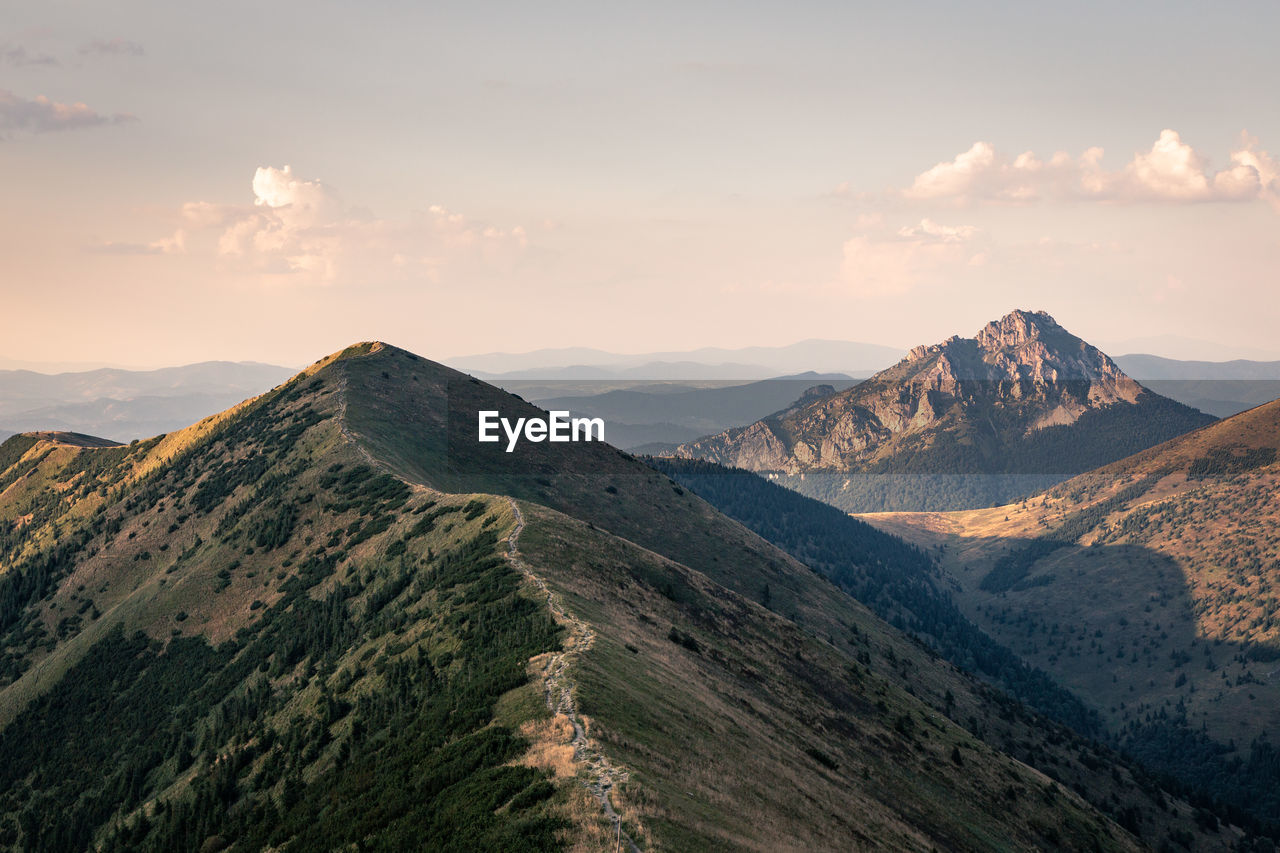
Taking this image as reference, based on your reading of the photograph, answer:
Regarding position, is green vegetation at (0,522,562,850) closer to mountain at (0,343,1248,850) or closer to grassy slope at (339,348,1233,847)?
mountain at (0,343,1248,850)

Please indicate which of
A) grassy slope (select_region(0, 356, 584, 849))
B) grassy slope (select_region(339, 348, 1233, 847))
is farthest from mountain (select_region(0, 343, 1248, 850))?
grassy slope (select_region(339, 348, 1233, 847))

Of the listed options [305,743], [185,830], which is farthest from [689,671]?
[185,830]

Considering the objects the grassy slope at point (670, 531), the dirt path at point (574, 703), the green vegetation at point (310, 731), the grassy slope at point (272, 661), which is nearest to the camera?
the dirt path at point (574, 703)

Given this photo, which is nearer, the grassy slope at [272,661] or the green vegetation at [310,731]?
the green vegetation at [310,731]

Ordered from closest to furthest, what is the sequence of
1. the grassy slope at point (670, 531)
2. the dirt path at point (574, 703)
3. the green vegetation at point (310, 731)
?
the dirt path at point (574, 703) < the green vegetation at point (310, 731) < the grassy slope at point (670, 531)

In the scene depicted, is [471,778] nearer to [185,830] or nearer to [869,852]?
[869,852]

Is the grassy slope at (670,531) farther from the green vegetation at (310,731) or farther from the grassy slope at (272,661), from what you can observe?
the green vegetation at (310,731)

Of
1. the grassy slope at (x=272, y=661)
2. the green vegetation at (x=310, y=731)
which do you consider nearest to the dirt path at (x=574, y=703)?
the grassy slope at (x=272, y=661)
